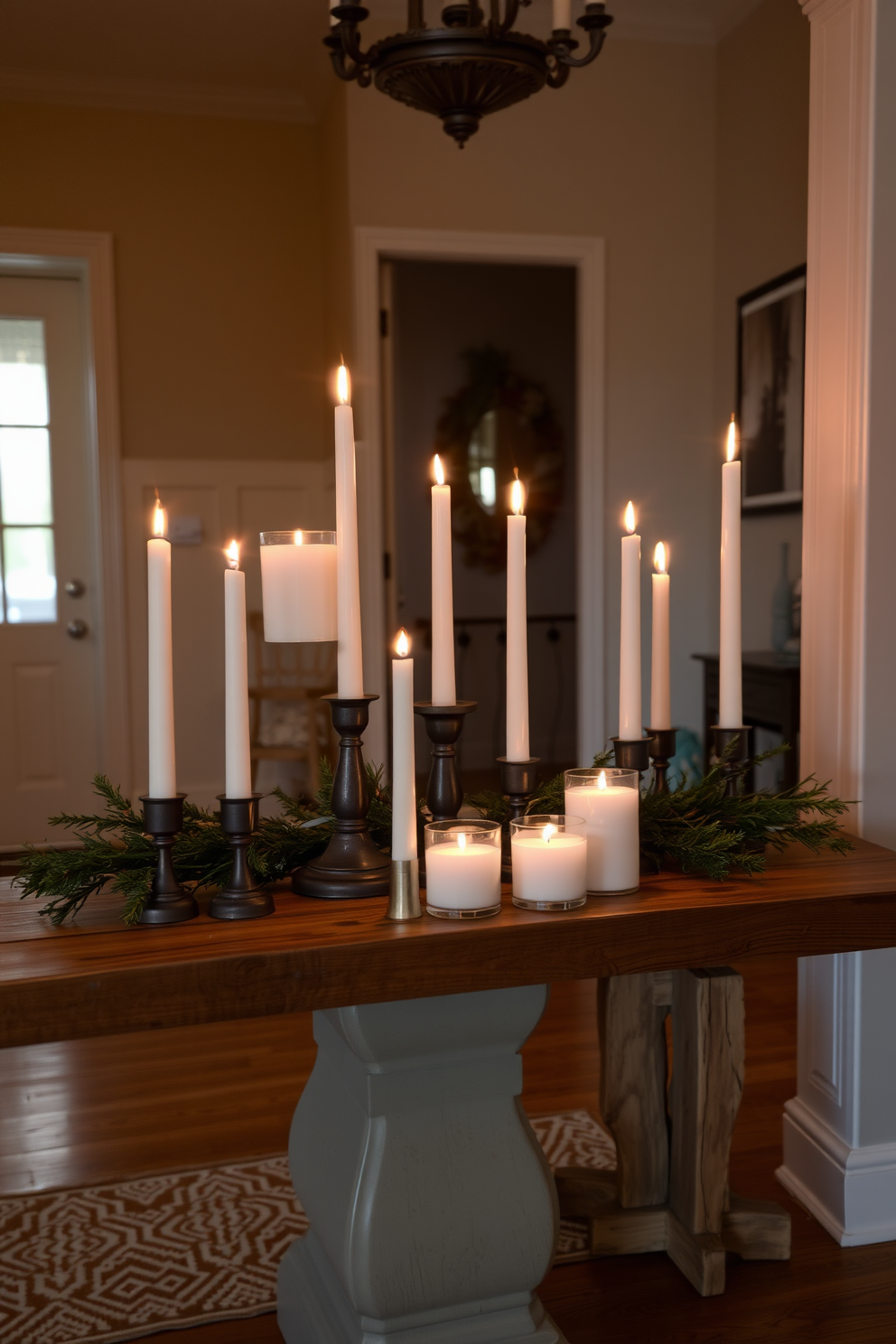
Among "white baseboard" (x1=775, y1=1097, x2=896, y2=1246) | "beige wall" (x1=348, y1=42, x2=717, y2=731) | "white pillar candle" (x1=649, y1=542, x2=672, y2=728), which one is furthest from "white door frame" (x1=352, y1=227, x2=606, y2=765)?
"white pillar candle" (x1=649, y1=542, x2=672, y2=728)

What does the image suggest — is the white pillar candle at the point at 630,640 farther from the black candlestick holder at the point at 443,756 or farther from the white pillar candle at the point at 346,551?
the white pillar candle at the point at 346,551

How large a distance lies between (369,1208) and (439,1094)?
149 millimetres

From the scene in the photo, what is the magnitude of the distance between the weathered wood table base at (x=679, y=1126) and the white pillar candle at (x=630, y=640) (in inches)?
20.5

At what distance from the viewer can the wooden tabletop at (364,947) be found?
1063mm

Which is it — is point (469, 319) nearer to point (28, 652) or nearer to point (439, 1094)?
point (28, 652)

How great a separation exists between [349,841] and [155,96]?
3.97 meters

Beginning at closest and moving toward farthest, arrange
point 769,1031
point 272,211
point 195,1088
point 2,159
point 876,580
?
point 876,580 < point 195,1088 < point 769,1031 < point 2,159 < point 272,211

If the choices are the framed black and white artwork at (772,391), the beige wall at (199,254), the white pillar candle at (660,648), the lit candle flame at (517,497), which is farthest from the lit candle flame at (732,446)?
the beige wall at (199,254)

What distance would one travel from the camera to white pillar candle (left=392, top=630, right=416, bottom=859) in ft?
3.85

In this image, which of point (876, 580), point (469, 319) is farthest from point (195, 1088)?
point (469, 319)

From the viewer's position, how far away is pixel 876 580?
1799mm

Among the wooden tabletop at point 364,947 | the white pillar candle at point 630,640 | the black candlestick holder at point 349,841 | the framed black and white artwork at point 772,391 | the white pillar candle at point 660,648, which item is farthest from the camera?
the framed black and white artwork at point 772,391

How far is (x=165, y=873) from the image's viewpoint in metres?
1.22

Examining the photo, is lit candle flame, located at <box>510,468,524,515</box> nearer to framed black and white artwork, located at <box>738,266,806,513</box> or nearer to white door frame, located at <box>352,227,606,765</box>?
framed black and white artwork, located at <box>738,266,806,513</box>
